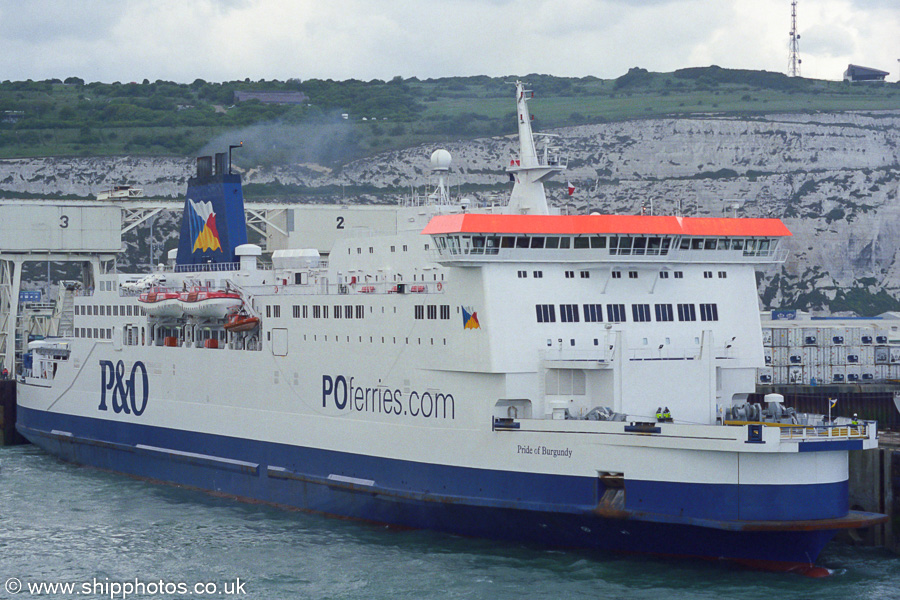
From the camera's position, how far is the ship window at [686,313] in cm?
2189

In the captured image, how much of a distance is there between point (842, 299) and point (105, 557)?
60831 millimetres

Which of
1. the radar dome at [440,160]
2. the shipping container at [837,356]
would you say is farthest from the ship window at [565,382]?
the shipping container at [837,356]

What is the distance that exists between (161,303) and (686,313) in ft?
43.3

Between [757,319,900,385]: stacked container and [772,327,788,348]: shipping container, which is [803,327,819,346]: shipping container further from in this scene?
[772,327,788,348]: shipping container

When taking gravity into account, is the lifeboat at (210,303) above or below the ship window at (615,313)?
above

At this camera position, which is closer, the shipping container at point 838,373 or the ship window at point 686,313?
the ship window at point 686,313

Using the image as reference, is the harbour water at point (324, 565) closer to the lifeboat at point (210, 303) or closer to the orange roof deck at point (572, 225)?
the lifeboat at point (210, 303)

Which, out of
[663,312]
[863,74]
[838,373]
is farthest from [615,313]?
[863,74]

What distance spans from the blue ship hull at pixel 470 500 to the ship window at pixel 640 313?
3.55 meters

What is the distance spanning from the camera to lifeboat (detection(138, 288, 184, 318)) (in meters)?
27.9

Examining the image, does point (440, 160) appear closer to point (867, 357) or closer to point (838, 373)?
point (838, 373)

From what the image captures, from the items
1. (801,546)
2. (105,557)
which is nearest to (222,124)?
(105,557)

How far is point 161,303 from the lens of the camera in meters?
28.4

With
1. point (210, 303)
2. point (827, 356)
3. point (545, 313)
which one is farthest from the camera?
point (827, 356)
